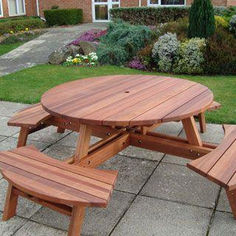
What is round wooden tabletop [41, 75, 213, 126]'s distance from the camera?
2633mm

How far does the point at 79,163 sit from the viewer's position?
108 inches

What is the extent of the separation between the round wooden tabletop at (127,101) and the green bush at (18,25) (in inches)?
466

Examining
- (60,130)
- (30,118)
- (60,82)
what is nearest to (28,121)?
(30,118)

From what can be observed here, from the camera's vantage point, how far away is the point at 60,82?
707cm

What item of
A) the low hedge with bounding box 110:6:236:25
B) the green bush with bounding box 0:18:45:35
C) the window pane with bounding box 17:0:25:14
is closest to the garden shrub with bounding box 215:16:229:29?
the low hedge with bounding box 110:6:236:25

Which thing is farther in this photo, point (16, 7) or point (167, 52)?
point (16, 7)

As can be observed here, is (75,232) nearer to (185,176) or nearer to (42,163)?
(42,163)

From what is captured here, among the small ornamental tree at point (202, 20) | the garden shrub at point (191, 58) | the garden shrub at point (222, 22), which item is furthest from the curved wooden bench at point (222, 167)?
the garden shrub at point (222, 22)

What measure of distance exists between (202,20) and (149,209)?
6.48 m

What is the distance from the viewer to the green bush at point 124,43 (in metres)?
9.02

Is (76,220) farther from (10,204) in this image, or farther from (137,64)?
(137,64)

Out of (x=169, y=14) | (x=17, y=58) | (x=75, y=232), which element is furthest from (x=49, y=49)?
(x=75, y=232)

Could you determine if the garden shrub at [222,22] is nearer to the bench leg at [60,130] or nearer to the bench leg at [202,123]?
the bench leg at [202,123]

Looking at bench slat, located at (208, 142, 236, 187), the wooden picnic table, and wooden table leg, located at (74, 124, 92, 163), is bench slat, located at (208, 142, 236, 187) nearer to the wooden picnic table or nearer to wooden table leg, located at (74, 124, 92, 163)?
the wooden picnic table
